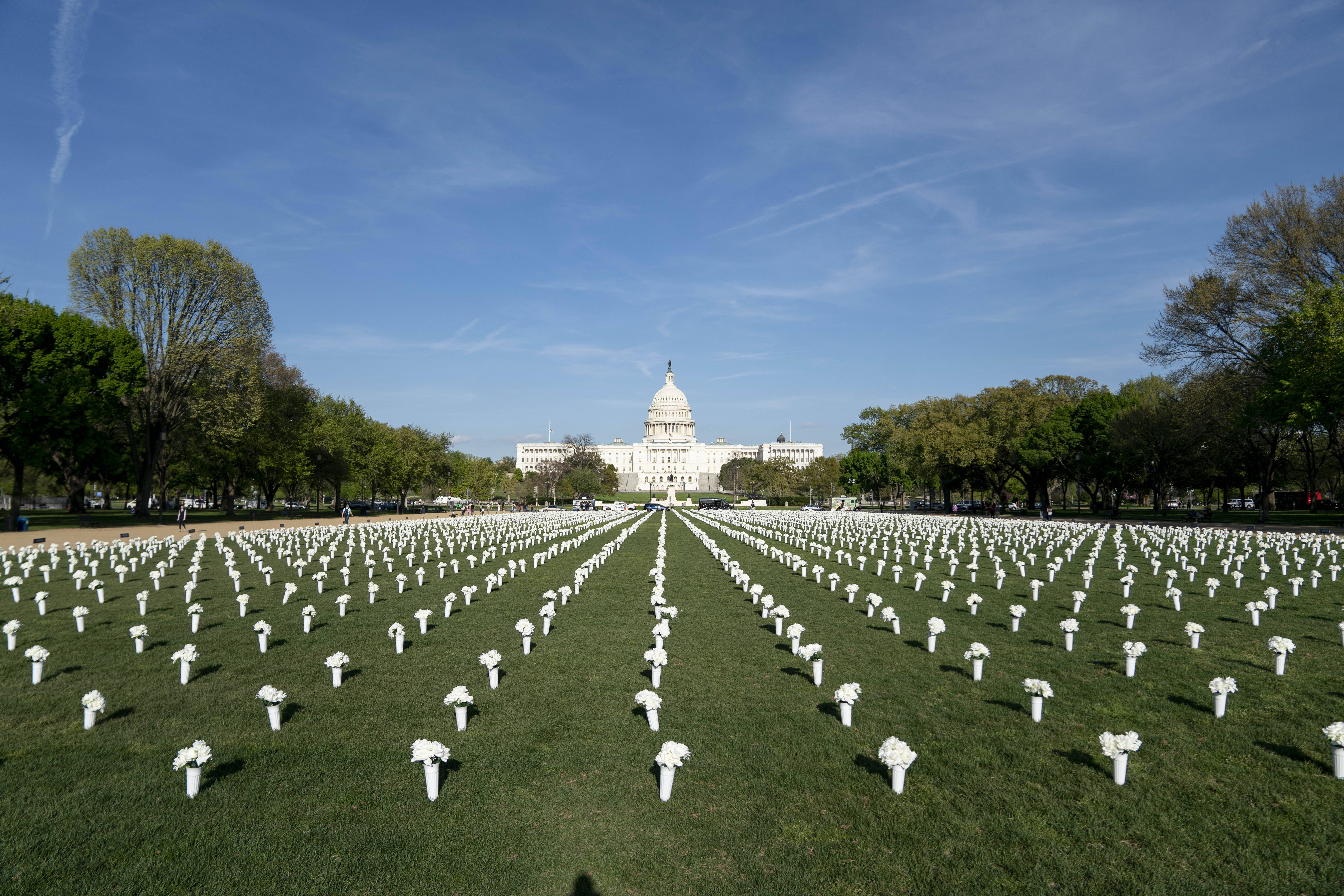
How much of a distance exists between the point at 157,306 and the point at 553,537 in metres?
30.1

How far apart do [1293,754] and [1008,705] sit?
8.30 ft

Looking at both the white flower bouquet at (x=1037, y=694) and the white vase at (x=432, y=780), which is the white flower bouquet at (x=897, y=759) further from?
the white vase at (x=432, y=780)

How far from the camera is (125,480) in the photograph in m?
62.0

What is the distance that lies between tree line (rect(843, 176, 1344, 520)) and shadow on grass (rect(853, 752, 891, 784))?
116 ft

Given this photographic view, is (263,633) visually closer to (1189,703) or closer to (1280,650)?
(1189,703)

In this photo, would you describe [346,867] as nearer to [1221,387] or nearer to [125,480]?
[1221,387]

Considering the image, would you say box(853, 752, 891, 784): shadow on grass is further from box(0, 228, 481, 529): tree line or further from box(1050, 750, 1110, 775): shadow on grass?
box(0, 228, 481, 529): tree line

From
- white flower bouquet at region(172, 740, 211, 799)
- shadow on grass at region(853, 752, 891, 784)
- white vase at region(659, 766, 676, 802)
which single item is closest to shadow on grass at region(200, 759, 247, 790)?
white flower bouquet at region(172, 740, 211, 799)

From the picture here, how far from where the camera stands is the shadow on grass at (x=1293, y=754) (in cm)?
645

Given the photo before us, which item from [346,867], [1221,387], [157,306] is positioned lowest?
[346,867]

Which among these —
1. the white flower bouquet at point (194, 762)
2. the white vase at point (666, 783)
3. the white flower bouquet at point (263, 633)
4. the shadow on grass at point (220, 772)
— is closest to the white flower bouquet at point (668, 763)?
the white vase at point (666, 783)

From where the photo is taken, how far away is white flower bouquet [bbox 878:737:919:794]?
5.91m

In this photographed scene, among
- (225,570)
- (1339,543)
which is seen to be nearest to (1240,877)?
(225,570)

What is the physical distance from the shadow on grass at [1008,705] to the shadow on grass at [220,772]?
7.99 m
